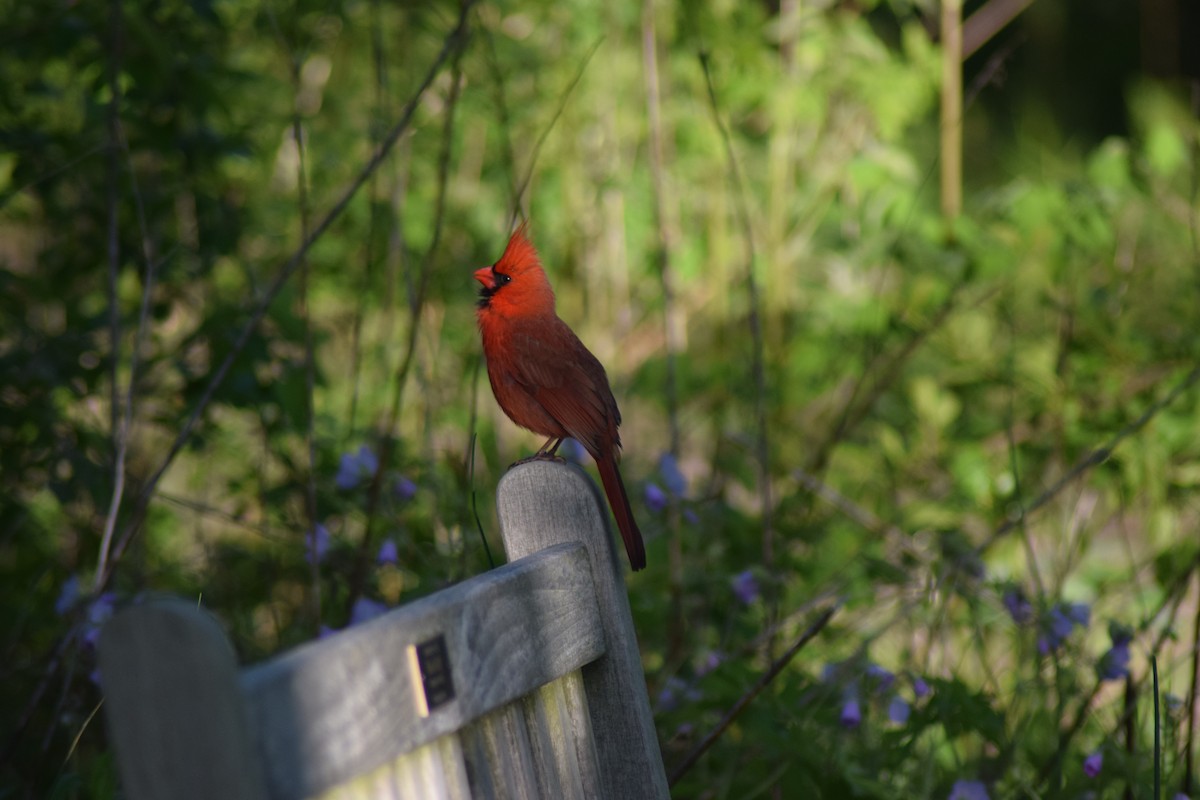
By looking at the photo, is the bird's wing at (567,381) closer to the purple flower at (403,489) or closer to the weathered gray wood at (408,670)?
the purple flower at (403,489)

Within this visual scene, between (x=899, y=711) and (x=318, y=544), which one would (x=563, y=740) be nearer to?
(x=899, y=711)

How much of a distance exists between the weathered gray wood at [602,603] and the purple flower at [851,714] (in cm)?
61

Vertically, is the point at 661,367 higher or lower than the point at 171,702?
higher

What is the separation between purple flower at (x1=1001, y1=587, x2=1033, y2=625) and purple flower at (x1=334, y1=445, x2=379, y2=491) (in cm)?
111

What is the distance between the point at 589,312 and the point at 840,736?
2470mm

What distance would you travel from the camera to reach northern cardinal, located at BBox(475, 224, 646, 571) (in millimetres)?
2080

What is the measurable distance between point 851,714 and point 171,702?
1232 millimetres

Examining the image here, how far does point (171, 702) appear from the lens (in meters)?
0.77

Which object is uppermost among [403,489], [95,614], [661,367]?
[661,367]

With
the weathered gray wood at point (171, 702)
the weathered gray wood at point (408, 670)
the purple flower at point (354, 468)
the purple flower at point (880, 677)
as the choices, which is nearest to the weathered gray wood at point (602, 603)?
the weathered gray wood at point (408, 670)

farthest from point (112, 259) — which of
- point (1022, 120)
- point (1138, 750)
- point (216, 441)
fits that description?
point (1022, 120)

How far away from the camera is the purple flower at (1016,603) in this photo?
1.95 meters

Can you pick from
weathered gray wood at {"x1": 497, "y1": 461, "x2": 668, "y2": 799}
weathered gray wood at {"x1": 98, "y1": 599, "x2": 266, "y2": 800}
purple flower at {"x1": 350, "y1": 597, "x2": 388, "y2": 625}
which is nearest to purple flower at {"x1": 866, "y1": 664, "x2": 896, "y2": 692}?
weathered gray wood at {"x1": 497, "y1": 461, "x2": 668, "y2": 799}

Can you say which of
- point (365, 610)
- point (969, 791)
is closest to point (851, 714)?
point (969, 791)
